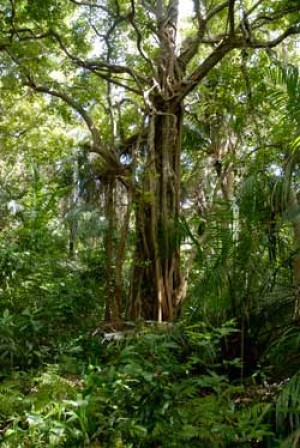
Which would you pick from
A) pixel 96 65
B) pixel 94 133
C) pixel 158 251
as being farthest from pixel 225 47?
pixel 158 251

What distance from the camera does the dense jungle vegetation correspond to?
247 centimetres

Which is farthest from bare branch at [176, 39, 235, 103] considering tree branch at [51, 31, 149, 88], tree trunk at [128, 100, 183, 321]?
tree branch at [51, 31, 149, 88]

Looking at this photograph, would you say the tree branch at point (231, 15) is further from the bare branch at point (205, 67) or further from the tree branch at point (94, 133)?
the tree branch at point (94, 133)

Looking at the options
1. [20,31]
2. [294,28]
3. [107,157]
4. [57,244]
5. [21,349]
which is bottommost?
[21,349]

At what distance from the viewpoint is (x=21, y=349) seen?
11.6 ft

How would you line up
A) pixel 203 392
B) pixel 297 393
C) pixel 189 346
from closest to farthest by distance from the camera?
pixel 297 393 < pixel 203 392 < pixel 189 346

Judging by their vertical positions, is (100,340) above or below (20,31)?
below

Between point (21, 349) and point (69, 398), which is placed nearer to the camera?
point (69, 398)

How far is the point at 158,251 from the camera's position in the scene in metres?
4.75

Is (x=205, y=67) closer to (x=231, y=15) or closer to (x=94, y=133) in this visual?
(x=231, y=15)

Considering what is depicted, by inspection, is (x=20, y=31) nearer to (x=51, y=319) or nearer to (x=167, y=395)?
(x=51, y=319)

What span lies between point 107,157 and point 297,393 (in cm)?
348

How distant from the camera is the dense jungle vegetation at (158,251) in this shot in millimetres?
2469

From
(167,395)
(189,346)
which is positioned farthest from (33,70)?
(167,395)
